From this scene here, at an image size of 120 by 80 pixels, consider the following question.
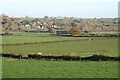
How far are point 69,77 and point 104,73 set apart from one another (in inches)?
168

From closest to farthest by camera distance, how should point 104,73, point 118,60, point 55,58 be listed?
point 104,73, point 118,60, point 55,58

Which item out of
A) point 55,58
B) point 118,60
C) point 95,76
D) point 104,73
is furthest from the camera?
point 55,58

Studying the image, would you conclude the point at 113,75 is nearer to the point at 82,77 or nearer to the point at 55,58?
the point at 82,77

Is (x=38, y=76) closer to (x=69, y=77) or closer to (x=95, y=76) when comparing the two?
(x=69, y=77)

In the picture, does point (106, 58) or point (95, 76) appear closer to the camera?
point (95, 76)

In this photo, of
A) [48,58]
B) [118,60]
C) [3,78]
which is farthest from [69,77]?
[48,58]

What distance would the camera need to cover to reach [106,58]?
42.6 meters

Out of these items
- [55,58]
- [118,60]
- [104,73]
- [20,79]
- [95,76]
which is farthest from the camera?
[55,58]

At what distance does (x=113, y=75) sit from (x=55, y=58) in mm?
18609

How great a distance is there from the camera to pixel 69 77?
25984 mm

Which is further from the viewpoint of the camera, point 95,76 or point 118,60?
point 118,60

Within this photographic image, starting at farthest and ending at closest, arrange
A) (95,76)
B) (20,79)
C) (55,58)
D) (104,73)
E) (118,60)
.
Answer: (55,58) < (118,60) < (104,73) < (95,76) < (20,79)

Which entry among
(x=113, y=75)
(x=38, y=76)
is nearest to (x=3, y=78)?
(x=38, y=76)

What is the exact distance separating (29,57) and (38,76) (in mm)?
19753
